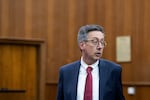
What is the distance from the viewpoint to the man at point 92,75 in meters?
2.87

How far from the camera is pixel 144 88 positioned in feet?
23.0

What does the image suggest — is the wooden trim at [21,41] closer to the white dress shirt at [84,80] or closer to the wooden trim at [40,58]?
the wooden trim at [40,58]

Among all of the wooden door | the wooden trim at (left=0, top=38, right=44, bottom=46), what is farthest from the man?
the wooden door

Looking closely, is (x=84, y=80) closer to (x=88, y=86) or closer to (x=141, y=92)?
(x=88, y=86)

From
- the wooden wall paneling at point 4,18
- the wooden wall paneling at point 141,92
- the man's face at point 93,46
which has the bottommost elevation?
the wooden wall paneling at point 141,92

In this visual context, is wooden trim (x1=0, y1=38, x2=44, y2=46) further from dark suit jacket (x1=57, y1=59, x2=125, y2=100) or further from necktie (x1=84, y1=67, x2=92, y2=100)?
necktie (x1=84, y1=67, x2=92, y2=100)

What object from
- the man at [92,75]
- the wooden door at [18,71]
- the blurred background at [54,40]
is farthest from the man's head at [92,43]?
the wooden door at [18,71]

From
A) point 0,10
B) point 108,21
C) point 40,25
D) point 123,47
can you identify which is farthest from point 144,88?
point 0,10

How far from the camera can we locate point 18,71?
7230 mm

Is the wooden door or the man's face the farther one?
the wooden door

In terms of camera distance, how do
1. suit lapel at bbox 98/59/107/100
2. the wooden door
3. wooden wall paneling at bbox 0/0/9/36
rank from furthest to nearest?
the wooden door < wooden wall paneling at bbox 0/0/9/36 < suit lapel at bbox 98/59/107/100

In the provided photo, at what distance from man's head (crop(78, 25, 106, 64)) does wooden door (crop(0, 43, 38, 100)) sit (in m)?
4.32

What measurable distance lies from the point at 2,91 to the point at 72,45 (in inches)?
55.2

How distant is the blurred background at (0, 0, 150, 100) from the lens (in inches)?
277
